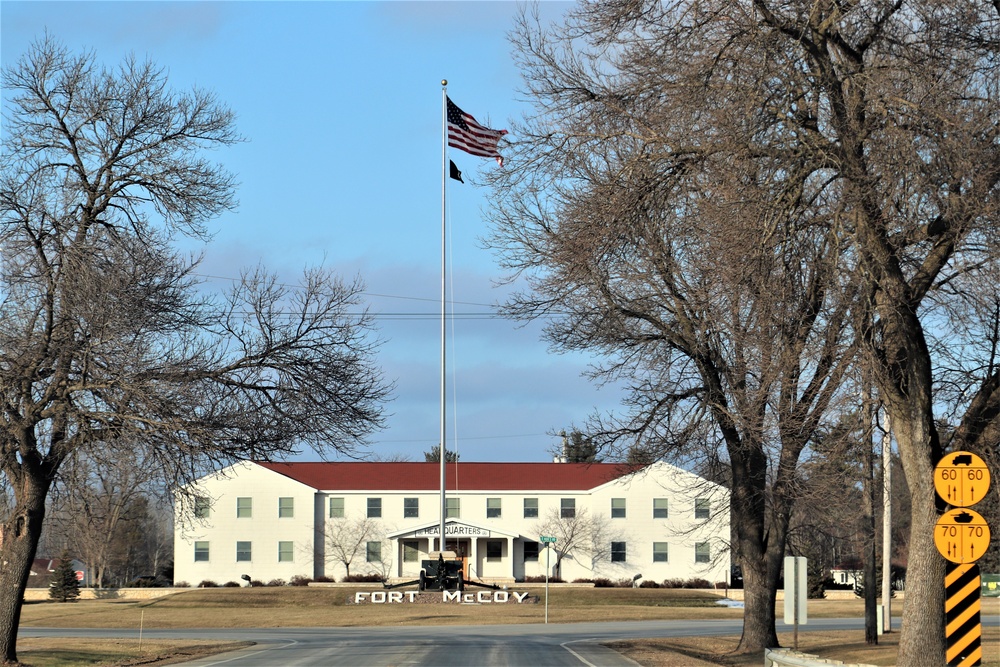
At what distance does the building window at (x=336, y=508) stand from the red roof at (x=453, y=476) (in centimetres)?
82

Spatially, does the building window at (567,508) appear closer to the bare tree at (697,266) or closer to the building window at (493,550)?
the building window at (493,550)

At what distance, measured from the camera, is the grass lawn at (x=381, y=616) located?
88.0 feet

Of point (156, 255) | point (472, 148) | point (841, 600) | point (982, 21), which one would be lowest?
point (841, 600)

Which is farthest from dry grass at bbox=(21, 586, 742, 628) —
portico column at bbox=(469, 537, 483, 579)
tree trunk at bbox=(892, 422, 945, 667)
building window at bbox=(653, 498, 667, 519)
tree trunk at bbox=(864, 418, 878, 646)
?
tree trunk at bbox=(892, 422, 945, 667)

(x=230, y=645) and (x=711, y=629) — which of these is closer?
(x=230, y=645)

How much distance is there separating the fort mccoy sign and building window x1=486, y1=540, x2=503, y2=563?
1500cm

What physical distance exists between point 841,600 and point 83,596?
150 feet

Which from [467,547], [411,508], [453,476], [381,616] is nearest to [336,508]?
[411,508]

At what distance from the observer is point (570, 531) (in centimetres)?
7131

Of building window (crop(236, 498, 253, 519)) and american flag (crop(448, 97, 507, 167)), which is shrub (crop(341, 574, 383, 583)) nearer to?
building window (crop(236, 498, 253, 519))

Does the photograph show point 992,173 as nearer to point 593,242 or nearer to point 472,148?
point 593,242

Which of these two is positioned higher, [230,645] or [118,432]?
[118,432]

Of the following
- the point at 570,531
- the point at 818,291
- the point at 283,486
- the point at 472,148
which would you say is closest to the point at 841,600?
the point at 570,531

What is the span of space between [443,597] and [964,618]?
4419cm
